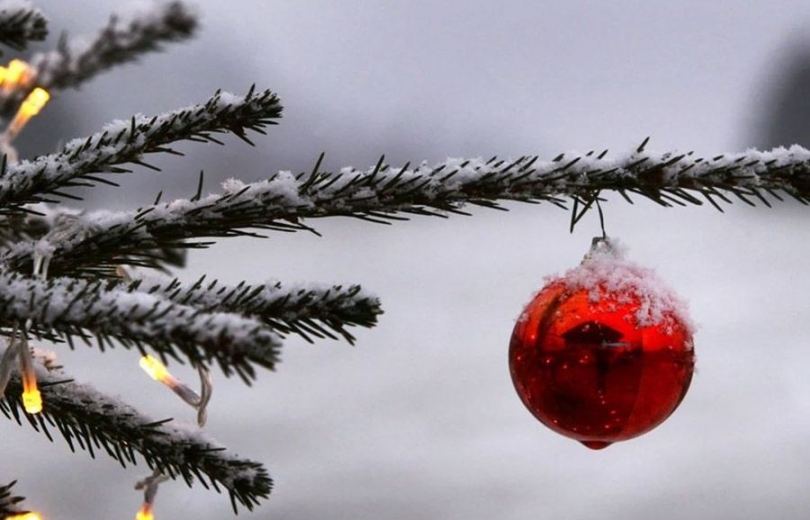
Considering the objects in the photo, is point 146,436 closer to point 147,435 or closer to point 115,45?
point 147,435

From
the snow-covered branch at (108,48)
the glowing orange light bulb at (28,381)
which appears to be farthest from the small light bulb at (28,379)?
the snow-covered branch at (108,48)

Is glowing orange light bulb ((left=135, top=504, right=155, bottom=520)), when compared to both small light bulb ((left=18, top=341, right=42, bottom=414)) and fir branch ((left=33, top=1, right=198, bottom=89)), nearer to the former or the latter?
small light bulb ((left=18, top=341, right=42, bottom=414))

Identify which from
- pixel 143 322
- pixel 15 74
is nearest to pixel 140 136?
pixel 143 322

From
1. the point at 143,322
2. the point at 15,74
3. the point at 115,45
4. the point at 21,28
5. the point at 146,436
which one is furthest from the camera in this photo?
the point at 15,74

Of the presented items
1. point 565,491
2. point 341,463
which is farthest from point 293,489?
point 565,491

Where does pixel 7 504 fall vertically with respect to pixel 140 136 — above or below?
below

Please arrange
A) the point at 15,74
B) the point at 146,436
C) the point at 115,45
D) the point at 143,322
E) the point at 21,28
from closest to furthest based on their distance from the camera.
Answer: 1. the point at 143,322
2. the point at 21,28
3. the point at 146,436
4. the point at 115,45
5. the point at 15,74
